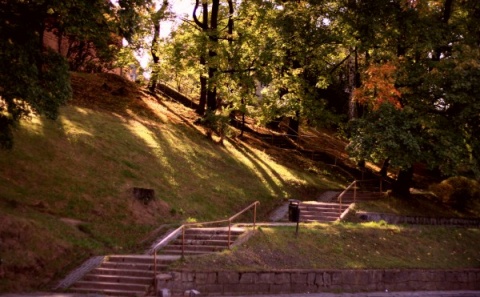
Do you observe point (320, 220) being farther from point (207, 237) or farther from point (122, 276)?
point (122, 276)

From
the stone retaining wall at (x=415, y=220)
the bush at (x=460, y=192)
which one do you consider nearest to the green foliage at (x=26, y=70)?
the stone retaining wall at (x=415, y=220)

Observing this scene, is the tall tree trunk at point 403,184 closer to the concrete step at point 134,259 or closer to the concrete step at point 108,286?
the concrete step at point 134,259

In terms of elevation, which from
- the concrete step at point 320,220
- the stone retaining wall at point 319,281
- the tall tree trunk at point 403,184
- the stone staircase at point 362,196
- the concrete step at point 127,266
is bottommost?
the stone retaining wall at point 319,281

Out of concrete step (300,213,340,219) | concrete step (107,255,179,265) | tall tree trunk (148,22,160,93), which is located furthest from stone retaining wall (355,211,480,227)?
tall tree trunk (148,22,160,93)

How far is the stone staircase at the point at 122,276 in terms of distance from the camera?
13.5 metres

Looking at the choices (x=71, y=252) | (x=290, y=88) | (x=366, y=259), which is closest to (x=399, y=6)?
A: (x=290, y=88)

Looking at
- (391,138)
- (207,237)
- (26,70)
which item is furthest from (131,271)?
(391,138)

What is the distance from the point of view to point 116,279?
14039mm

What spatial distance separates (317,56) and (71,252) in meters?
19.7

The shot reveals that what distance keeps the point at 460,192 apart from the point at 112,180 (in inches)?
692

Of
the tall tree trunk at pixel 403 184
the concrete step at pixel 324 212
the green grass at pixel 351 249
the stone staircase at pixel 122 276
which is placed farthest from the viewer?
the tall tree trunk at pixel 403 184

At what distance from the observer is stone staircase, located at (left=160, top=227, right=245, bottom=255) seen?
53.6 feet

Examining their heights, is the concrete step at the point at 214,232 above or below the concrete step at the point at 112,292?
above

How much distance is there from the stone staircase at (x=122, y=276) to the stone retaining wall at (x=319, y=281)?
0.79 meters
